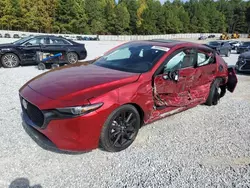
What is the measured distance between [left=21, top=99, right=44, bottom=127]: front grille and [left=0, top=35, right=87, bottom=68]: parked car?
22.4 feet

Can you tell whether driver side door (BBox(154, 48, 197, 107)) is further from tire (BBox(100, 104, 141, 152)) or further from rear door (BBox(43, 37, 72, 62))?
rear door (BBox(43, 37, 72, 62))

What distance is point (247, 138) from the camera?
379cm

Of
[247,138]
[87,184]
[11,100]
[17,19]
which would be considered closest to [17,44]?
[11,100]

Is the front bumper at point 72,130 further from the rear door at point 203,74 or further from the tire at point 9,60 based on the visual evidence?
the tire at point 9,60

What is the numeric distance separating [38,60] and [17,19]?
6034 centimetres

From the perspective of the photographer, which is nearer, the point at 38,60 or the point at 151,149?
the point at 151,149

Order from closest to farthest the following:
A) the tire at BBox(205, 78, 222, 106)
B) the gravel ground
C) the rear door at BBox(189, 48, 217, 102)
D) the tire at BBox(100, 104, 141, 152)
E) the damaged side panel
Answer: the gravel ground < the tire at BBox(100, 104, 141, 152) < the rear door at BBox(189, 48, 217, 102) < the tire at BBox(205, 78, 222, 106) < the damaged side panel

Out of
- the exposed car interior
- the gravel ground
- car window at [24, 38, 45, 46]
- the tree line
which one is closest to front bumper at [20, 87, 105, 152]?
the gravel ground

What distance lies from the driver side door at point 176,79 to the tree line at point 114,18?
6472 centimetres

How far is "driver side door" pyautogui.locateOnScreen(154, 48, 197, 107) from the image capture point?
3.62 meters

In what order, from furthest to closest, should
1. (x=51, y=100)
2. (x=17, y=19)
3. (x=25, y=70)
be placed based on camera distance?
(x=17, y=19) < (x=25, y=70) < (x=51, y=100)

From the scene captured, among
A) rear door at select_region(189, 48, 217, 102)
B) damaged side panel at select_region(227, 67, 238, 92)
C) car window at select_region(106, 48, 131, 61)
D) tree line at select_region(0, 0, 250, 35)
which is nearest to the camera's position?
car window at select_region(106, 48, 131, 61)

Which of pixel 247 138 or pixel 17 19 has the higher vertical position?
pixel 17 19

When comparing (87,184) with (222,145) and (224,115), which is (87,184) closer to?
(222,145)
